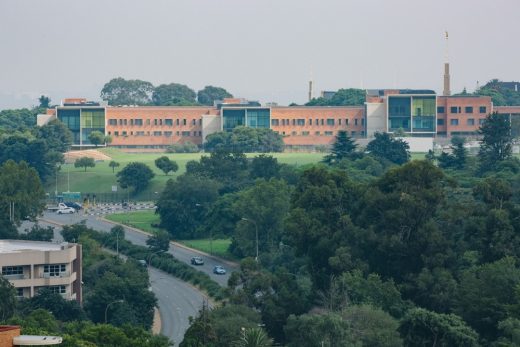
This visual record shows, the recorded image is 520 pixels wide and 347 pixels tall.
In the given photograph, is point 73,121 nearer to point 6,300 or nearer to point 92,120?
point 92,120

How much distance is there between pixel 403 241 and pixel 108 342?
81.2ft

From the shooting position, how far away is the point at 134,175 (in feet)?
485

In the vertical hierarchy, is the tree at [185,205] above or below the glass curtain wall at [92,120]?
below

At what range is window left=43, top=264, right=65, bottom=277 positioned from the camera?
3324 inches

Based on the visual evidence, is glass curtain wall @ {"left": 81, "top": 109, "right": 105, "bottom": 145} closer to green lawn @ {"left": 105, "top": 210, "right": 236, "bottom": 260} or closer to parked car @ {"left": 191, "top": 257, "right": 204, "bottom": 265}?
green lawn @ {"left": 105, "top": 210, "right": 236, "bottom": 260}

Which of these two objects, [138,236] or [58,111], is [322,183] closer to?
[138,236]

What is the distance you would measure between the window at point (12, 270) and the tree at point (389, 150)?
6957cm

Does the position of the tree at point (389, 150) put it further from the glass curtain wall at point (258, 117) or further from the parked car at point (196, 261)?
the parked car at point (196, 261)

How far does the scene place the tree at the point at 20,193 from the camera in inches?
4722

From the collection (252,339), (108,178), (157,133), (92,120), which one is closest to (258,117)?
(157,133)

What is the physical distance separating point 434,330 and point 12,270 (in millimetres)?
28477

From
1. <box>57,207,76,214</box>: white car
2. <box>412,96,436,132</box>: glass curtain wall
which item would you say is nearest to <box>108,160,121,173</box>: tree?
<box>57,207,76,214</box>: white car

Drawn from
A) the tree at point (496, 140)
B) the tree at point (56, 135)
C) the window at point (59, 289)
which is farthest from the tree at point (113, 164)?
the window at point (59, 289)

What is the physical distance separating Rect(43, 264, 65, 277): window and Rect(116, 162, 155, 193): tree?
62572 millimetres
